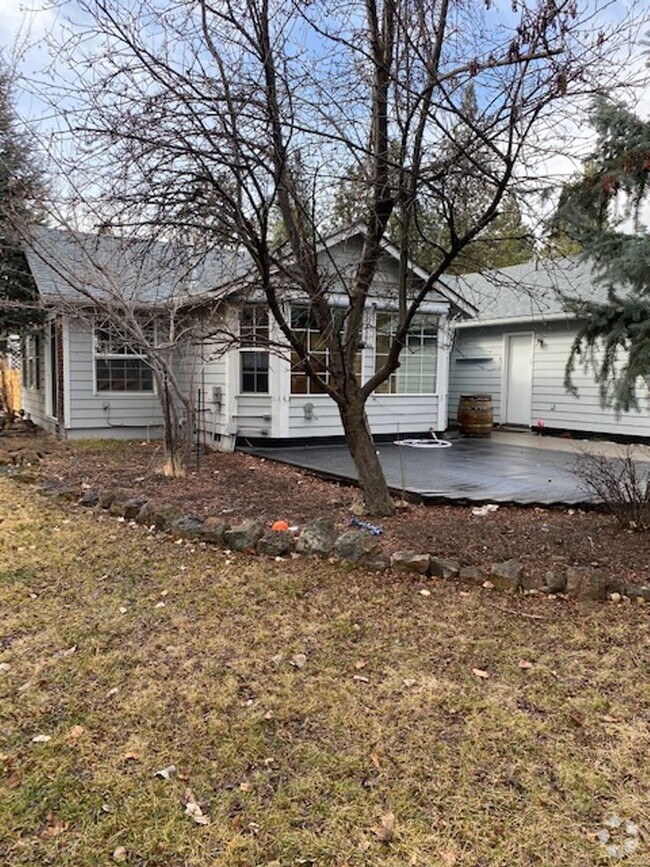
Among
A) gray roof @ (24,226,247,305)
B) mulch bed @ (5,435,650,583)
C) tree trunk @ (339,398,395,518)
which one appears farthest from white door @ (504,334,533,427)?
tree trunk @ (339,398,395,518)

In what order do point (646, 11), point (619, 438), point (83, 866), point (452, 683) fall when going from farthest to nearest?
1. point (619, 438)
2. point (646, 11)
3. point (452, 683)
4. point (83, 866)

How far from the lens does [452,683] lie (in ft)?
9.86

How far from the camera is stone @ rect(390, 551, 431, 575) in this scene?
14.6 feet

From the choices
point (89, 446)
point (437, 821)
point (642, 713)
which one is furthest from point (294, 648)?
point (89, 446)

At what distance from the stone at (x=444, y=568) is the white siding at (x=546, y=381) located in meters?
6.69

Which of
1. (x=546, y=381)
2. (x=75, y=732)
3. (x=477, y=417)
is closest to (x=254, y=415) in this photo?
(x=477, y=417)

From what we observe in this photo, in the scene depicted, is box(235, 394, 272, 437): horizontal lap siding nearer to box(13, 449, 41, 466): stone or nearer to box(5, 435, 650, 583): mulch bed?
box(5, 435, 650, 583): mulch bed

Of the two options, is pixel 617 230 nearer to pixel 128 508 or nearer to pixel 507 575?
pixel 507 575

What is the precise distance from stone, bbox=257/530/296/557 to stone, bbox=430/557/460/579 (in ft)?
3.71

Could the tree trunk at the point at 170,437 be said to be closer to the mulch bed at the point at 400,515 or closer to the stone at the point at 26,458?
the mulch bed at the point at 400,515

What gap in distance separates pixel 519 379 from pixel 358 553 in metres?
10.0

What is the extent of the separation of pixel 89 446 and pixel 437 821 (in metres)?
9.80

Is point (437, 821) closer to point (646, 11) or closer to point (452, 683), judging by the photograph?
point (452, 683)

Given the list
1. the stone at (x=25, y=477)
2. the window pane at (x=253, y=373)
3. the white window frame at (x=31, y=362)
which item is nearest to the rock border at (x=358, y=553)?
the stone at (x=25, y=477)
